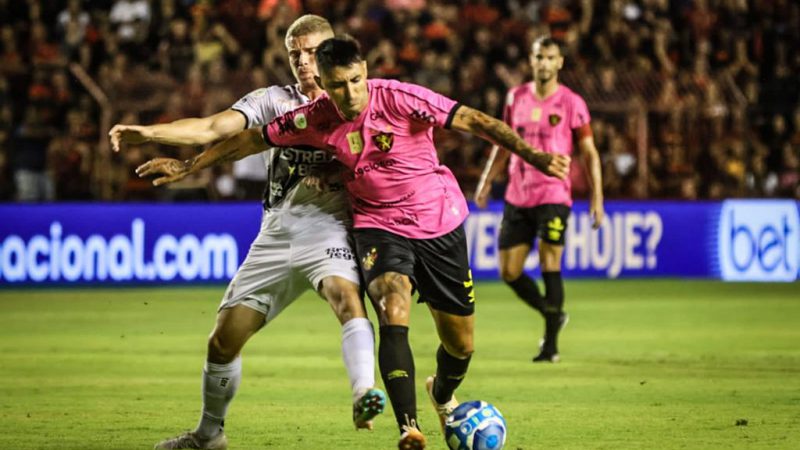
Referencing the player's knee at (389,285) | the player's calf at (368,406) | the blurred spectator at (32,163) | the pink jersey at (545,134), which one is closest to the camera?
the player's calf at (368,406)

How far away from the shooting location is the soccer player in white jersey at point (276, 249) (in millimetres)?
7086

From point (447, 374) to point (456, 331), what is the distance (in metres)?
0.43

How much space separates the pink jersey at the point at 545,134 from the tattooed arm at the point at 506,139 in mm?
5156

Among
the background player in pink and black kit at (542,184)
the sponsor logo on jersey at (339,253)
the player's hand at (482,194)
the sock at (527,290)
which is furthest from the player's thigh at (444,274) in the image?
the sock at (527,290)

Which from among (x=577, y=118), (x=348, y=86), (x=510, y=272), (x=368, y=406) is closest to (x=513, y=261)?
(x=510, y=272)

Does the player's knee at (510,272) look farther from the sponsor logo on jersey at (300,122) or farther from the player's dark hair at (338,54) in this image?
the player's dark hair at (338,54)

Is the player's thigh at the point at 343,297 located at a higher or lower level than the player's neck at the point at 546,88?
lower

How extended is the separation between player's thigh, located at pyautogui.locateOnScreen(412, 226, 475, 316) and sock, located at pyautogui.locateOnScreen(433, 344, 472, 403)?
448mm

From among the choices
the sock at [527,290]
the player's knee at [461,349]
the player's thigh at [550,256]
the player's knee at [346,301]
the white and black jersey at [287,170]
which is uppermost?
the white and black jersey at [287,170]

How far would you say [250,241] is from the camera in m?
20.0

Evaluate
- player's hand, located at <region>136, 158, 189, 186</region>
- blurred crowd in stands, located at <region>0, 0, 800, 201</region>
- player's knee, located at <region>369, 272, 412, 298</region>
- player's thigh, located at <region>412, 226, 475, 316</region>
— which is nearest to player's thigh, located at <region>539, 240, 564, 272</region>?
player's thigh, located at <region>412, 226, 475, 316</region>

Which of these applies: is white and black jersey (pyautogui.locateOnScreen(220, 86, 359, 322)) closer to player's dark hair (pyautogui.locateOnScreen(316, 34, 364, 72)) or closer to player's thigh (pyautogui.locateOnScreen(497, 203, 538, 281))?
player's dark hair (pyautogui.locateOnScreen(316, 34, 364, 72))

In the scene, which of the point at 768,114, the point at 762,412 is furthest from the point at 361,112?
the point at 768,114

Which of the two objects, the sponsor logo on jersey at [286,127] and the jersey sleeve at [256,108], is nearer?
the sponsor logo on jersey at [286,127]
